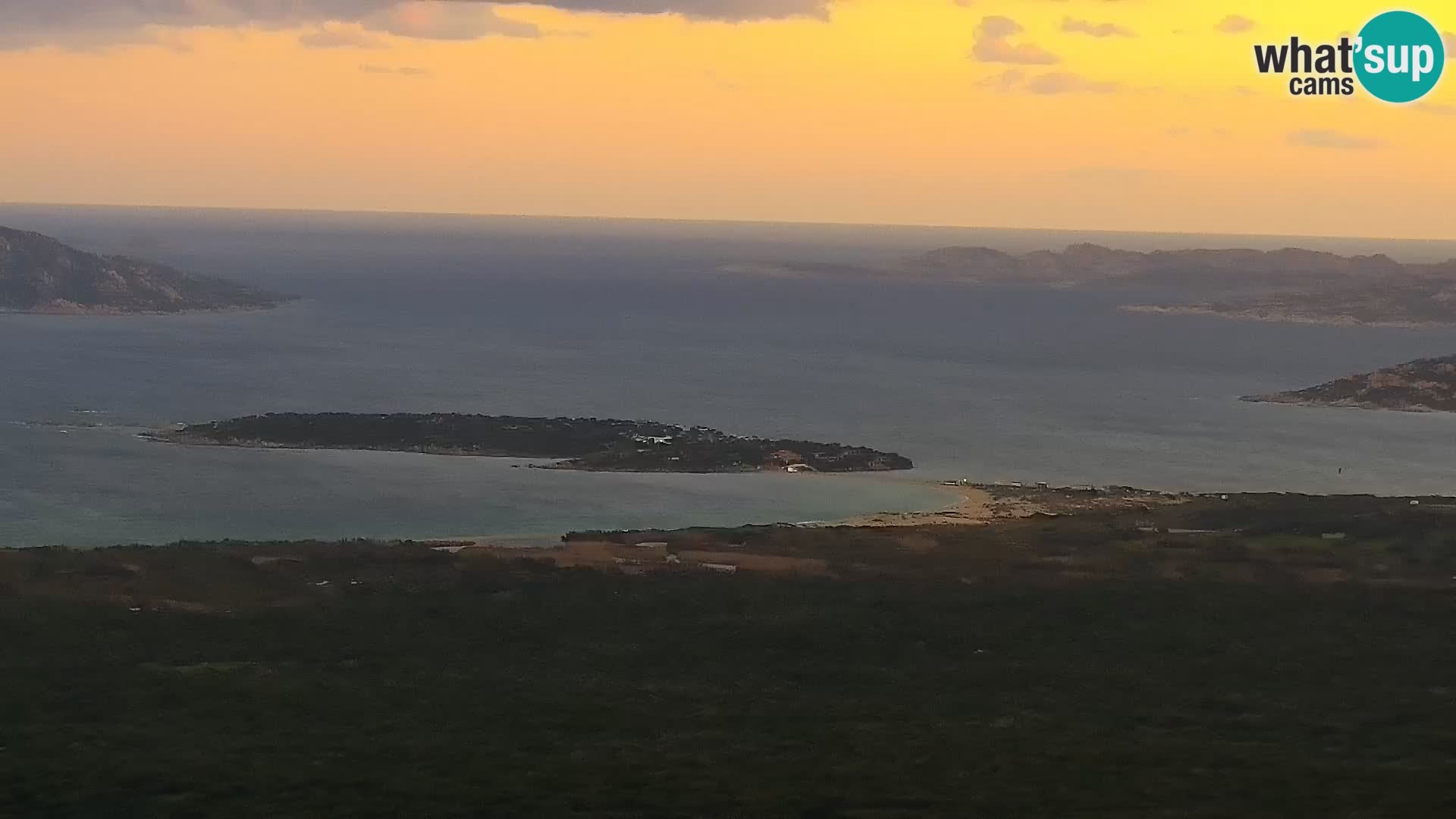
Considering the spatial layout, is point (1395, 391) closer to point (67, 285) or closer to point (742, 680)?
point (742, 680)

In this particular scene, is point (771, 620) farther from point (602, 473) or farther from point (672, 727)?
point (602, 473)

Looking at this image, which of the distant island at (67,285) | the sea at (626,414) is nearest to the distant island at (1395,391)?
the sea at (626,414)

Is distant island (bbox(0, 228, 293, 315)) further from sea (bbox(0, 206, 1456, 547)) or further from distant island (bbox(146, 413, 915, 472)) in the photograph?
distant island (bbox(146, 413, 915, 472))

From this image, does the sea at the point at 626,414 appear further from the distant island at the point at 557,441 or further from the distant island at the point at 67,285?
the distant island at the point at 67,285

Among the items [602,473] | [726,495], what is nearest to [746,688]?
[726,495]

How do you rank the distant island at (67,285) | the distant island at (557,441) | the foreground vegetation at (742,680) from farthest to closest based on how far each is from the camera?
the distant island at (67,285) < the distant island at (557,441) < the foreground vegetation at (742,680)

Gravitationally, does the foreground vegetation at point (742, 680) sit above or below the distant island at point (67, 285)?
below

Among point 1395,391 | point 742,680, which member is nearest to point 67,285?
point 1395,391
